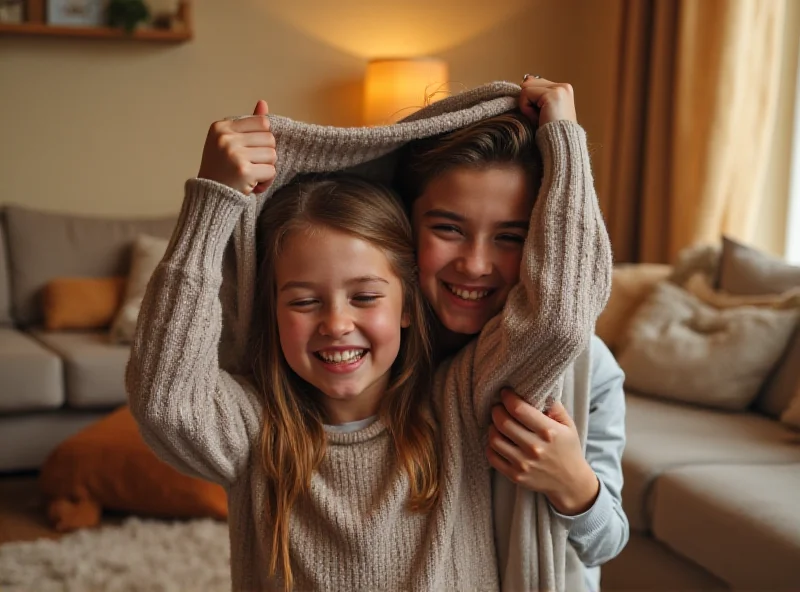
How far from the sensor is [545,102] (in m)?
1.14

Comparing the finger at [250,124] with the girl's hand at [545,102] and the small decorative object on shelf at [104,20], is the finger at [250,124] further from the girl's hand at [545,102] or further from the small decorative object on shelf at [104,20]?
the small decorative object on shelf at [104,20]

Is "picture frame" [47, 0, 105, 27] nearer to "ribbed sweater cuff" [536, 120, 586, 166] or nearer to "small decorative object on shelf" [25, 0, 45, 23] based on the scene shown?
"small decorative object on shelf" [25, 0, 45, 23]

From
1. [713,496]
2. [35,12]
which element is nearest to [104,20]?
[35,12]

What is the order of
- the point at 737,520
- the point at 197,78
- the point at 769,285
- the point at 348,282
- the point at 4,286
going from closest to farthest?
the point at 348,282
the point at 737,520
the point at 769,285
the point at 4,286
the point at 197,78

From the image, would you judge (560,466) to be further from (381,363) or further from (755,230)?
(755,230)

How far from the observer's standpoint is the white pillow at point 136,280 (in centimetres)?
335

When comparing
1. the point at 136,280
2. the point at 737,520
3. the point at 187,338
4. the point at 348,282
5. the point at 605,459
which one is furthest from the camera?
the point at 136,280

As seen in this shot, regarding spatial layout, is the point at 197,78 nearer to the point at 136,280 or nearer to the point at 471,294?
the point at 136,280

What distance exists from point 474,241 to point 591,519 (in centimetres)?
39

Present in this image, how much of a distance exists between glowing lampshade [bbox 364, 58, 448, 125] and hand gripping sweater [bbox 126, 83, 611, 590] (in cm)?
312

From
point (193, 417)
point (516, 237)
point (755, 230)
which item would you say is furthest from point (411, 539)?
point (755, 230)

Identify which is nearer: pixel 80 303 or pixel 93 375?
pixel 93 375

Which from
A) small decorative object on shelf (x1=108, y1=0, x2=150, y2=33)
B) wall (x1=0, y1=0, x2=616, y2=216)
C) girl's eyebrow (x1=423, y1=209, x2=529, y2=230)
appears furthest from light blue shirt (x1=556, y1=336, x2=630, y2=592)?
small decorative object on shelf (x1=108, y1=0, x2=150, y2=33)

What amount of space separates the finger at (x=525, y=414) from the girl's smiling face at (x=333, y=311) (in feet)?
0.56
